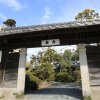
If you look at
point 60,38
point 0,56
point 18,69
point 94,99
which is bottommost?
point 94,99

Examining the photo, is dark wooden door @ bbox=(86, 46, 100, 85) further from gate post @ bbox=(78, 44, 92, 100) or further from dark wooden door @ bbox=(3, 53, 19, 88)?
dark wooden door @ bbox=(3, 53, 19, 88)

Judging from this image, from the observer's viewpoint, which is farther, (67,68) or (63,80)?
(67,68)

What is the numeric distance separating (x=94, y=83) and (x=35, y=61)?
34825 mm

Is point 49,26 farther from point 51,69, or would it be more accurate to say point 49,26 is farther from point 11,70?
point 51,69

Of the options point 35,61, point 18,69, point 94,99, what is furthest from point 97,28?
point 35,61

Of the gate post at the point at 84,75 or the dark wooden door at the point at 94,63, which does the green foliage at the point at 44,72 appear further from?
the dark wooden door at the point at 94,63

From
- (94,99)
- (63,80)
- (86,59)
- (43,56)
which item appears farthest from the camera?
(43,56)

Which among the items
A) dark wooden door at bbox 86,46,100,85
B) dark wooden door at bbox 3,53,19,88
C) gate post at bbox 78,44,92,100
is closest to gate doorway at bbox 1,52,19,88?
dark wooden door at bbox 3,53,19,88

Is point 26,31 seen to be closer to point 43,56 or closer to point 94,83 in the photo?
point 94,83

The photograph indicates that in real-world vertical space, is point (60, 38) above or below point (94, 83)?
above

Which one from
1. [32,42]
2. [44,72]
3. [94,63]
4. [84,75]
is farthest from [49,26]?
[44,72]

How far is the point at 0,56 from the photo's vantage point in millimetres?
13742

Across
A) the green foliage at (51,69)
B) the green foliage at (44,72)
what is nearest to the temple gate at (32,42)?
the green foliage at (51,69)

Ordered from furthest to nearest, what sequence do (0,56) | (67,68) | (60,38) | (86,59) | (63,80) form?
1. (67,68)
2. (63,80)
3. (0,56)
4. (60,38)
5. (86,59)
